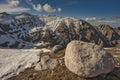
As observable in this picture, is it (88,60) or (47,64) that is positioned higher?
(88,60)

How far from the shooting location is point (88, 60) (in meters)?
35.9

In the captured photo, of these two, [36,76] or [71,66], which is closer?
[71,66]

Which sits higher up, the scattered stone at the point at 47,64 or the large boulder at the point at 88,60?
the large boulder at the point at 88,60

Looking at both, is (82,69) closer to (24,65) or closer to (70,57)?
(70,57)

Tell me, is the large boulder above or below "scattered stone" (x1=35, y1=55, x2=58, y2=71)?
above

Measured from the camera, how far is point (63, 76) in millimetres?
39562

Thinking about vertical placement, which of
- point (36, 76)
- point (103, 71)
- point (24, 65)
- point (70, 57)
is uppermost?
point (70, 57)

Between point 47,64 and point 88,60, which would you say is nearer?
point 88,60

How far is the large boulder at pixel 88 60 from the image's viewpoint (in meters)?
35.5

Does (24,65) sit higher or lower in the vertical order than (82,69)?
lower

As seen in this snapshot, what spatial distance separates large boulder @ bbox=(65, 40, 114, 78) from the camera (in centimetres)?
3553

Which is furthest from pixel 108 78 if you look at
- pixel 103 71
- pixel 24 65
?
pixel 24 65

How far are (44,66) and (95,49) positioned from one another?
52.7ft

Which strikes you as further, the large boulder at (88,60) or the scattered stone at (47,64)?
the scattered stone at (47,64)
